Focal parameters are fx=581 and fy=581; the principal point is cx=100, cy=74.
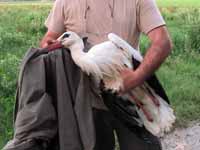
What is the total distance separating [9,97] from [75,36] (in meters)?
3.80

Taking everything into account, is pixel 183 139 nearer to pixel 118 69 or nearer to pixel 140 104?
pixel 140 104

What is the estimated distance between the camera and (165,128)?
3.55 metres

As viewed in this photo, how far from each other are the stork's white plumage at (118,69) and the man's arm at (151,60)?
49mm

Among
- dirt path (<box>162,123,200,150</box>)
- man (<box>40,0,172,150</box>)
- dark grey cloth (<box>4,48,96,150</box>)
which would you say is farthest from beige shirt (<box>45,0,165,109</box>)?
dirt path (<box>162,123,200,150</box>)

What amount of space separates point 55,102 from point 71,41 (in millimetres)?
378

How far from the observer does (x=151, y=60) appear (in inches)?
136

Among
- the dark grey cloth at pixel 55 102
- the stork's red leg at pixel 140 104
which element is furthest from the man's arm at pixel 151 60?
the dark grey cloth at pixel 55 102

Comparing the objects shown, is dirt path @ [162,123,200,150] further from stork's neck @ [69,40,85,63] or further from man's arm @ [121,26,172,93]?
stork's neck @ [69,40,85,63]

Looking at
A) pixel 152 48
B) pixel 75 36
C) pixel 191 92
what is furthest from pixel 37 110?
pixel 191 92

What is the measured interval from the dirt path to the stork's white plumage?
3.09m

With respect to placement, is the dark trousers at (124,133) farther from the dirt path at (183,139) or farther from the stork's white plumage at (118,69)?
the dirt path at (183,139)

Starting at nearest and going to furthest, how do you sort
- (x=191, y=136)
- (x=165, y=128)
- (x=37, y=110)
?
(x=37, y=110) → (x=165, y=128) → (x=191, y=136)

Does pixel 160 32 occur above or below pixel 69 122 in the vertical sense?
above

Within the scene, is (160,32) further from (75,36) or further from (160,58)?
(75,36)
